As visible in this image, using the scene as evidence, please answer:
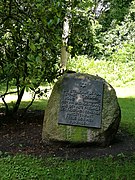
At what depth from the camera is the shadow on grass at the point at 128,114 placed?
311 inches

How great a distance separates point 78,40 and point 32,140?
9.18 feet

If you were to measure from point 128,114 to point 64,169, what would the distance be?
457 cm

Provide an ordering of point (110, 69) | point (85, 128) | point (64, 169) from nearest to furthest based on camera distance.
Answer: point (64, 169)
point (85, 128)
point (110, 69)

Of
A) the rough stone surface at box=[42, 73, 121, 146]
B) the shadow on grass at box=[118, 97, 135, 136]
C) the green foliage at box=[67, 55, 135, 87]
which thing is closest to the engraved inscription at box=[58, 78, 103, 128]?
the rough stone surface at box=[42, 73, 121, 146]

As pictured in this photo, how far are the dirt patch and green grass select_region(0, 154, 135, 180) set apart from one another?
0.30 metres

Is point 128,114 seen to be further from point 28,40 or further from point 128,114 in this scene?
point 28,40

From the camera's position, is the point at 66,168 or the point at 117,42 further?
the point at 117,42

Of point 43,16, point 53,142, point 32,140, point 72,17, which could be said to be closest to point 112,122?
point 53,142

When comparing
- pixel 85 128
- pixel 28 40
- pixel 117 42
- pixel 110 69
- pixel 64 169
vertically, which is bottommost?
pixel 64 169

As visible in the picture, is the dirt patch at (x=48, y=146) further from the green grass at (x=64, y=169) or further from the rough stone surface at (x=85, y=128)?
the green grass at (x=64, y=169)

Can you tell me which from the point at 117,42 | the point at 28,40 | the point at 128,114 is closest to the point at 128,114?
the point at 128,114

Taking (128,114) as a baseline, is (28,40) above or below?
above

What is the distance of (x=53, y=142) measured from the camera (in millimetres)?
6324

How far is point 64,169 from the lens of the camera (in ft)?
17.4
